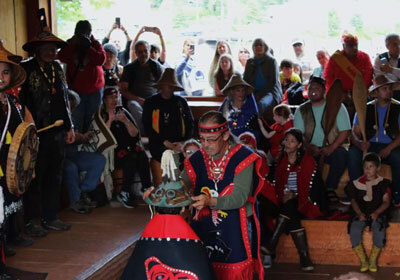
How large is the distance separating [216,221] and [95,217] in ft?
7.37

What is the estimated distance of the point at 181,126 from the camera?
621 centimetres

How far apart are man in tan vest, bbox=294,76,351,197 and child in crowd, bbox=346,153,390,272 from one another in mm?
661

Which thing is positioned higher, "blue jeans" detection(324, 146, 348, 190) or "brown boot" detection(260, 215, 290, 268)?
"blue jeans" detection(324, 146, 348, 190)

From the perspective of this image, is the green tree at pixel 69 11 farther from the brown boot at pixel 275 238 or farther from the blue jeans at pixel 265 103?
the brown boot at pixel 275 238

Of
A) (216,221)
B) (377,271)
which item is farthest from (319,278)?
(216,221)

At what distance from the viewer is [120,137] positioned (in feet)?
19.9

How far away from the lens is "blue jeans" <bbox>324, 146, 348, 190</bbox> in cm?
599

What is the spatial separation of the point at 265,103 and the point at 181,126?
1174 mm

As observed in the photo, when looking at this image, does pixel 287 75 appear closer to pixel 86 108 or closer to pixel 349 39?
pixel 349 39

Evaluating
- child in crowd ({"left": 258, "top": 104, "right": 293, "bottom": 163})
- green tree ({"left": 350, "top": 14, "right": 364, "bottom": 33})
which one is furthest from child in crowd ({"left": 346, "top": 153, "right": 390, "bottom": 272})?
green tree ({"left": 350, "top": 14, "right": 364, "bottom": 33})

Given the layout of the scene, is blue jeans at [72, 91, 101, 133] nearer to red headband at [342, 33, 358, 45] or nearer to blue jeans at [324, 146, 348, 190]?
blue jeans at [324, 146, 348, 190]

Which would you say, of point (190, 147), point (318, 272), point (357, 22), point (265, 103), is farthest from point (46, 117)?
point (357, 22)

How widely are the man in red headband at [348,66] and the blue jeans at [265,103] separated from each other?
2.04ft

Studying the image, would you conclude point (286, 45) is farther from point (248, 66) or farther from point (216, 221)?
point (216, 221)
